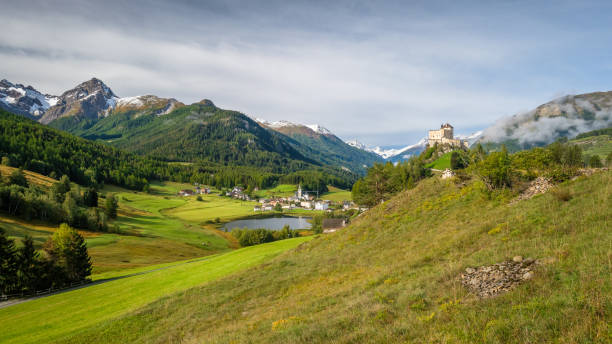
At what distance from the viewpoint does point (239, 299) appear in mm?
18703

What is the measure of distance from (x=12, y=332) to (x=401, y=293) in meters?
30.8

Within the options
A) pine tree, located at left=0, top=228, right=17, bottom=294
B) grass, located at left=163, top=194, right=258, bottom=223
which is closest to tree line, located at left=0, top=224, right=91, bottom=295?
pine tree, located at left=0, top=228, right=17, bottom=294

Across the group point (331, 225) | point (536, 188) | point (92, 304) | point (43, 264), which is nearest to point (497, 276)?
point (536, 188)

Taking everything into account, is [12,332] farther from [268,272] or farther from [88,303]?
[268,272]

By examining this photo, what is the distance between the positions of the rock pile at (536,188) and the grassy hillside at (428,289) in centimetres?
100

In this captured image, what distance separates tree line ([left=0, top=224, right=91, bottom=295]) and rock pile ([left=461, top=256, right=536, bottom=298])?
50.5 m

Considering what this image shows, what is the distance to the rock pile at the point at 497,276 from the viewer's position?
8.34 meters

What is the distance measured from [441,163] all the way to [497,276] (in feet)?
360

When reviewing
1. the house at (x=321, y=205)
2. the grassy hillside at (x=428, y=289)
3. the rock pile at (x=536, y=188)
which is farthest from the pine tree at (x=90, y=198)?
the rock pile at (x=536, y=188)

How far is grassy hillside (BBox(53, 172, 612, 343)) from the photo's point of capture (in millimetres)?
6617

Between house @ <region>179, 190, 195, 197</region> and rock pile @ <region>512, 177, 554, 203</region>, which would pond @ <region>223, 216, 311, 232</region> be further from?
rock pile @ <region>512, 177, 554, 203</region>

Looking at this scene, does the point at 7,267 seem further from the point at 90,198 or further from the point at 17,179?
the point at 90,198

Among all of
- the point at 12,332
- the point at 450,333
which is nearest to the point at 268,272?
the point at 450,333

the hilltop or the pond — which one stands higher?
the hilltop
